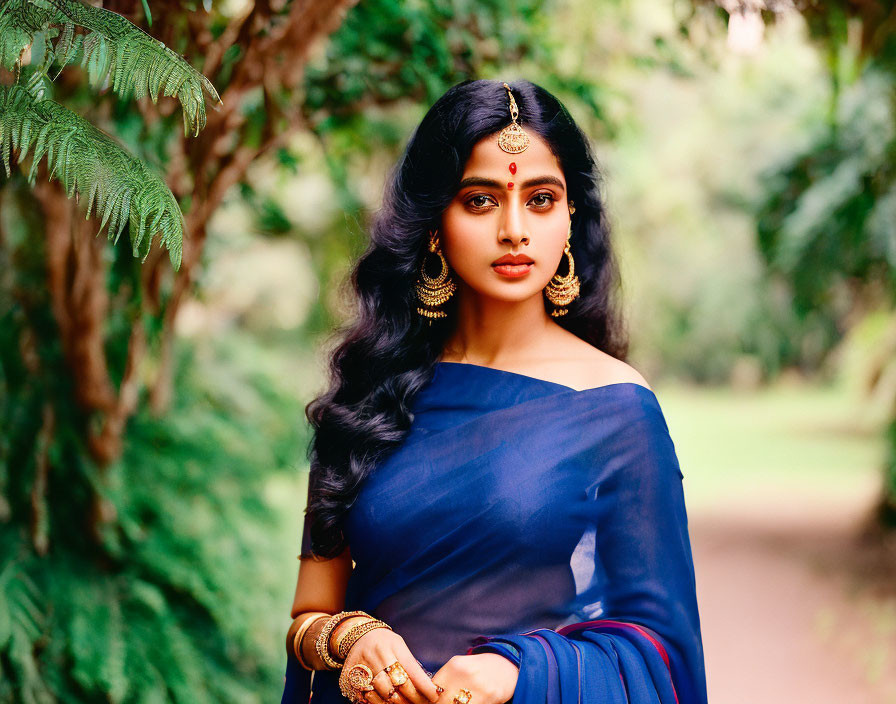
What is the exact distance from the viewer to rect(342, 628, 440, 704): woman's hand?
66.9 inches

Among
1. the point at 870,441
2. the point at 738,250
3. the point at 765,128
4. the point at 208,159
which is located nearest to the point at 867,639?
the point at 208,159

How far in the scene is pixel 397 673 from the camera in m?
1.71

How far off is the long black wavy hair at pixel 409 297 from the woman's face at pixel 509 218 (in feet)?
0.13

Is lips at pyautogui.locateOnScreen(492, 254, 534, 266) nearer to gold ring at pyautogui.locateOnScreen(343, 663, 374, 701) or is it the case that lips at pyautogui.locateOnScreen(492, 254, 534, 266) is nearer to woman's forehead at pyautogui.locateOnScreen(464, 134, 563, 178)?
woman's forehead at pyautogui.locateOnScreen(464, 134, 563, 178)

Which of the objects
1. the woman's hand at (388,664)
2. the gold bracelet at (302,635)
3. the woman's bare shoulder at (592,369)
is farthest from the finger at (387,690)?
the woman's bare shoulder at (592,369)

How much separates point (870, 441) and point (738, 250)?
7.95 metres

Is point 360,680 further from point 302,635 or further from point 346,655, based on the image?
point 302,635

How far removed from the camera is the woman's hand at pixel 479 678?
1682mm

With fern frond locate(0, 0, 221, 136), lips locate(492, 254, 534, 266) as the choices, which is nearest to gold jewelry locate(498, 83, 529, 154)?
lips locate(492, 254, 534, 266)

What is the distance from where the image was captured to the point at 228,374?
4.34 m

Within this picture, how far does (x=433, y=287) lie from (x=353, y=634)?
0.79 meters

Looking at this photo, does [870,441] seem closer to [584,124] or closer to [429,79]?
[584,124]

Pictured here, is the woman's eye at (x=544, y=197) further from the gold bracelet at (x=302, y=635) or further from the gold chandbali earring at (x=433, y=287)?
the gold bracelet at (x=302, y=635)

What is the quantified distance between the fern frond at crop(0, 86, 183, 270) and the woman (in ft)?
2.07
